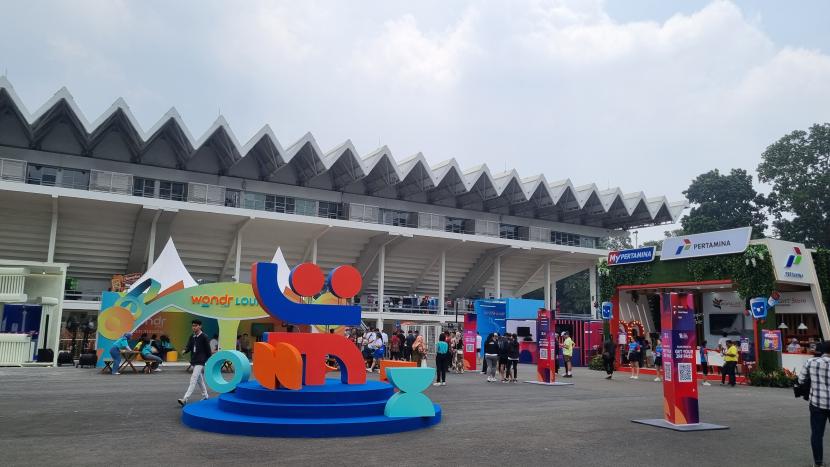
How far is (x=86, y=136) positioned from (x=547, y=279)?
26418 millimetres

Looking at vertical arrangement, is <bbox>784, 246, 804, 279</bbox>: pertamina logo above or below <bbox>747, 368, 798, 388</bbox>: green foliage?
above

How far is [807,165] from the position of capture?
44.3 m

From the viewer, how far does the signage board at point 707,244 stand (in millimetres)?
17906

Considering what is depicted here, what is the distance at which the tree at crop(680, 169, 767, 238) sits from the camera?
159 feet

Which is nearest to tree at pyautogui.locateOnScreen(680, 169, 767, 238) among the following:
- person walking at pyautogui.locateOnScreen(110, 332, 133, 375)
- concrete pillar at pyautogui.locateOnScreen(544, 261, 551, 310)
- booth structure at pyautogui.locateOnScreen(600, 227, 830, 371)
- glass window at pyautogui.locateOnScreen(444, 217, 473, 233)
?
concrete pillar at pyautogui.locateOnScreen(544, 261, 551, 310)

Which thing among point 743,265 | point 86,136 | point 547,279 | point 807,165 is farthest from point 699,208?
point 86,136

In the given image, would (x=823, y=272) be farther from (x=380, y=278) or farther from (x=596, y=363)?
(x=380, y=278)

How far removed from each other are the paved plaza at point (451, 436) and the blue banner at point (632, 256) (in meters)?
8.65

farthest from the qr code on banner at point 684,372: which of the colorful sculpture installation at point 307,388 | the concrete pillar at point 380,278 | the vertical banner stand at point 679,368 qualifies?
the concrete pillar at point 380,278

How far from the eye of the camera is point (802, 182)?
44.1m

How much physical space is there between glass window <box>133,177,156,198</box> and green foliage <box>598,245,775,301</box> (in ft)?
68.0

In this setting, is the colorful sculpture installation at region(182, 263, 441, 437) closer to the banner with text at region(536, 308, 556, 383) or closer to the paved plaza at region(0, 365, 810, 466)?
the paved plaza at region(0, 365, 810, 466)

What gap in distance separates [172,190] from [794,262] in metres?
26.1

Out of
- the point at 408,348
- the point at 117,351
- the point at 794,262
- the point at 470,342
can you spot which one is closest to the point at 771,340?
the point at 794,262
